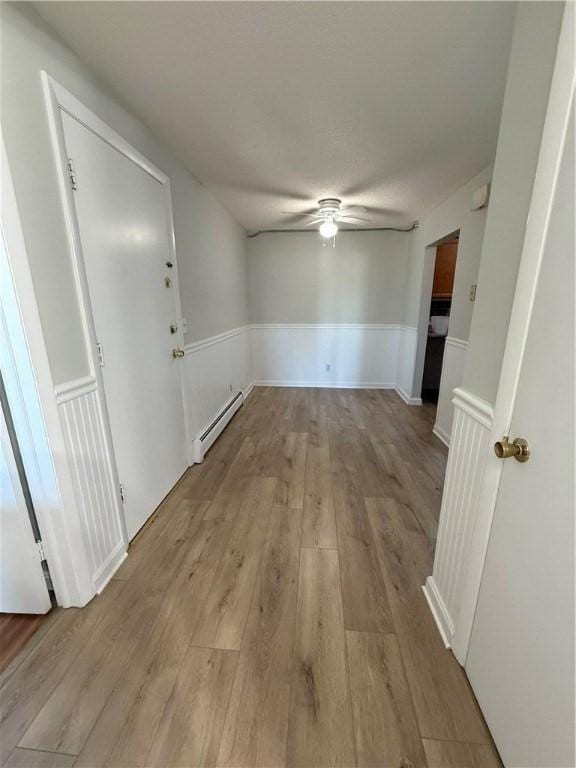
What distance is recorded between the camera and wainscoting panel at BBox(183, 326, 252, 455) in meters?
2.45

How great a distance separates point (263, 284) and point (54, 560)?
4.07 metres

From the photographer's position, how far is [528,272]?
78cm

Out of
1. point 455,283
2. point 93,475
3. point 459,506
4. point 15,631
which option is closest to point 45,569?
point 15,631

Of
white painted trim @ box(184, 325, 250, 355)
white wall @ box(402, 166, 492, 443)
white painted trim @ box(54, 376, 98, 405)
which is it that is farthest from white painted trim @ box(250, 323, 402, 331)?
white painted trim @ box(54, 376, 98, 405)

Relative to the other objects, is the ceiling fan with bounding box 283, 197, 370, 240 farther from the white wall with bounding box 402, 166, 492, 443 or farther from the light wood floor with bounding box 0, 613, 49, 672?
the light wood floor with bounding box 0, 613, 49, 672

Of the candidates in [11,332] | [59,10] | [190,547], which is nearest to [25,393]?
[11,332]

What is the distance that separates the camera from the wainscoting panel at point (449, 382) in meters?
2.72

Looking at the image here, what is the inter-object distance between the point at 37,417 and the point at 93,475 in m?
0.40

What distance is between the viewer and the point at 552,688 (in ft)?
2.19

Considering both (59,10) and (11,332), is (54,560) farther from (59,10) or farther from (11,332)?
(59,10)

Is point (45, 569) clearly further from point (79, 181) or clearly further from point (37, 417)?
point (79, 181)

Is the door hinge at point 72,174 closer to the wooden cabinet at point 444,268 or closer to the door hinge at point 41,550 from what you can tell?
the door hinge at point 41,550

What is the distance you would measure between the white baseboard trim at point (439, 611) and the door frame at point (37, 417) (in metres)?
1.54

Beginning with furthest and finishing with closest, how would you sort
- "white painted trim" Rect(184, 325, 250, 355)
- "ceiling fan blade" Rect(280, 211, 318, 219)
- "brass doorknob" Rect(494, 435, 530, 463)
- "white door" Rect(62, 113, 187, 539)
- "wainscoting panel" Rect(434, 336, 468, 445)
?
"ceiling fan blade" Rect(280, 211, 318, 219) → "wainscoting panel" Rect(434, 336, 468, 445) → "white painted trim" Rect(184, 325, 250, 355) → "white door" Rect(62, 113, 187, 539) → "brass doorknob" Rect(494, 435, 530, 463)
